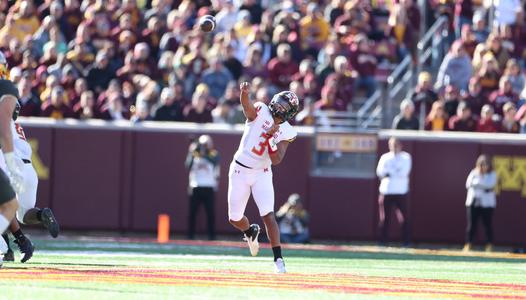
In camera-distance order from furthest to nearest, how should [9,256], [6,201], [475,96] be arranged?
[475,96], [9,256], [6,201]

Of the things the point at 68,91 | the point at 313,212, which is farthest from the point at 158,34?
the point at 313,212

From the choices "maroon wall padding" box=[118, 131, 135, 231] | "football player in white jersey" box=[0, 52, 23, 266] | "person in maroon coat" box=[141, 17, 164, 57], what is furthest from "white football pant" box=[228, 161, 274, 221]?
"person in maroon coat" box=[141, 17, 164, 57]

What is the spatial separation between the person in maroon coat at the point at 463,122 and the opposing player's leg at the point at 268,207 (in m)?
8.32

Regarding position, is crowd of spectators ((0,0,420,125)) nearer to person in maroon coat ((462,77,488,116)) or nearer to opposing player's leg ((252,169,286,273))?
person in maroon coat ((462,77,488,116))

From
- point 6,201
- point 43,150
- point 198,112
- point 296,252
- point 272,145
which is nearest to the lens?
point 6,201

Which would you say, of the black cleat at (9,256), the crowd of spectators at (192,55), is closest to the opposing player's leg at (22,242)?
the black cleat at (9,256)

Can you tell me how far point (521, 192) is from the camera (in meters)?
21.3

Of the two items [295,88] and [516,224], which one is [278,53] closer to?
[295,88]

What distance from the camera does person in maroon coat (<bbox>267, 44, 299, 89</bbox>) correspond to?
71.3 feet

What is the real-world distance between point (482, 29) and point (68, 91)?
22.7 ft

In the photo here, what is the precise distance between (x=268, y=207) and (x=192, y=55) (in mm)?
9248

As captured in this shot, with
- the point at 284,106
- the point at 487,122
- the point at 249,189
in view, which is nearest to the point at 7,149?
the point at 284,106

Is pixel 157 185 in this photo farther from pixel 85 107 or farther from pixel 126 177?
pixel 85 107

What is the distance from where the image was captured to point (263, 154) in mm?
13406
